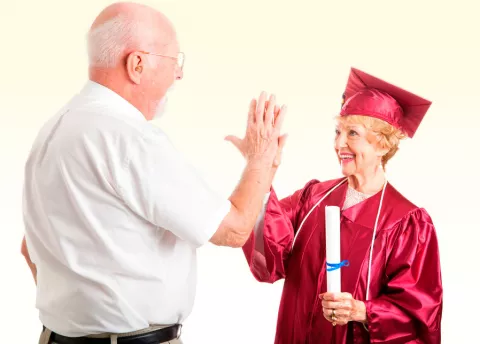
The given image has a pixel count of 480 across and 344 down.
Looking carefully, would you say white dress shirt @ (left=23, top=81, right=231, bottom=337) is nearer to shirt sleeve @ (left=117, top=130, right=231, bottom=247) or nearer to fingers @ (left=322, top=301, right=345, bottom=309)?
shirt sleeve @ (left=117, top=130, right=231, bottom=247)

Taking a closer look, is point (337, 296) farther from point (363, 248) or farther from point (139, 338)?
point (139, 338)

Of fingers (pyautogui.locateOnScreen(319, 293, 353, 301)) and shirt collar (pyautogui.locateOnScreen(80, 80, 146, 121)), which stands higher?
shirt collar (pyautogui.locateOnScreen(80, 80, 146, 121))

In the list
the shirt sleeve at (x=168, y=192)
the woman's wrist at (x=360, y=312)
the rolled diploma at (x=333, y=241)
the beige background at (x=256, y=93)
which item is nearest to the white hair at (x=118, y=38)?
the shirt sleeve at (x=168, y=192)

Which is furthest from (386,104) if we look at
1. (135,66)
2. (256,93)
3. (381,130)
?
(256,93)

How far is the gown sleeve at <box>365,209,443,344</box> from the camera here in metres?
2.27

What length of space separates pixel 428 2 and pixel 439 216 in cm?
112

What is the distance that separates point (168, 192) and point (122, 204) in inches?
5.3

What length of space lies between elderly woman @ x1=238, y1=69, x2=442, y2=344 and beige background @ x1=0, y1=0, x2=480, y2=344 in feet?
4.56

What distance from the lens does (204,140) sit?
4082 mm

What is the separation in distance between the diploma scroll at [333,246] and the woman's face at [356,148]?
0.81 feet

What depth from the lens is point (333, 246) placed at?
7.20ft

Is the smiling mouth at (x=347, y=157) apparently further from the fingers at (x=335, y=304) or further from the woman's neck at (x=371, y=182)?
the fingers at (x=335, y=304)

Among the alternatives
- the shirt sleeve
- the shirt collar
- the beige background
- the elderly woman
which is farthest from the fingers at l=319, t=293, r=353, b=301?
the beige background

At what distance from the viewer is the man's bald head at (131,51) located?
6.50 feet
